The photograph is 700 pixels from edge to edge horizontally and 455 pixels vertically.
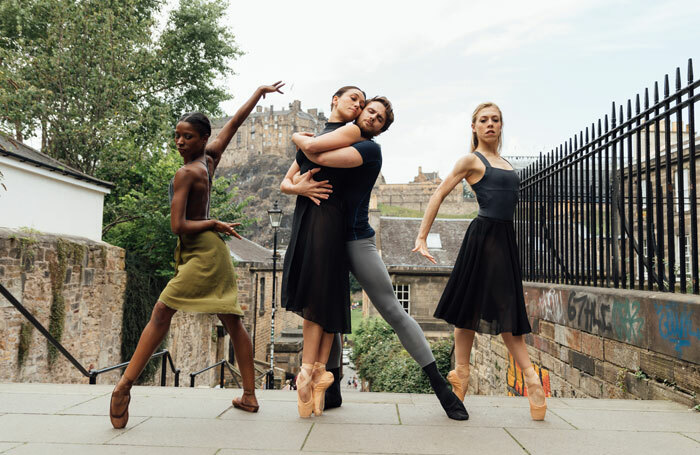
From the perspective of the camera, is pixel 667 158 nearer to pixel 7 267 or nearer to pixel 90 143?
pixel 7 267

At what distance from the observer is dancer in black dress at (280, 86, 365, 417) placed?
9.64 feet

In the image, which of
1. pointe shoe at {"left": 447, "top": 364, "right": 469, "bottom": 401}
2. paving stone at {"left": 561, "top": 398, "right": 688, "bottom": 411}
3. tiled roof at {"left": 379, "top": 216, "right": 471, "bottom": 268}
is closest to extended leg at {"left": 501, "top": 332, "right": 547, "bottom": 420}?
pointe shoe at {"left": 447, "top": 364, "right": 469, "bottom": 401}

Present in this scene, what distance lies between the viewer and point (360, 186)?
3.03m

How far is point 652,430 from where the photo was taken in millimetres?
2754

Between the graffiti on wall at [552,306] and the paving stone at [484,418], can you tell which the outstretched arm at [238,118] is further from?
the graffiti on wall at [552,306]

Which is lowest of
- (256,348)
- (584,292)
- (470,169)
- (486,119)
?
(256,348)

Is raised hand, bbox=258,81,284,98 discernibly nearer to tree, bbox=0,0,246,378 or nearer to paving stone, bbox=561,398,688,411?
paving stone, bbox=561,398,688,411

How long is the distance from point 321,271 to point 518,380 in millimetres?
3938

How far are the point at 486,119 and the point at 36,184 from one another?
8.83 meters

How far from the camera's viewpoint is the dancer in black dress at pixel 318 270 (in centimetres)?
294

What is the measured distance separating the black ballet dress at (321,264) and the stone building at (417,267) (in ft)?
64.4

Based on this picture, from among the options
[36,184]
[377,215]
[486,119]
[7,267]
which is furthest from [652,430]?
[377,215]

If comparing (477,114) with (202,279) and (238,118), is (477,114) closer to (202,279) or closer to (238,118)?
(238,118)

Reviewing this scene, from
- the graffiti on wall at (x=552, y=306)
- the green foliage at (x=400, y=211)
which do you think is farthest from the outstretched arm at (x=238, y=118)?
the green foliage at (x=400, y=211)
